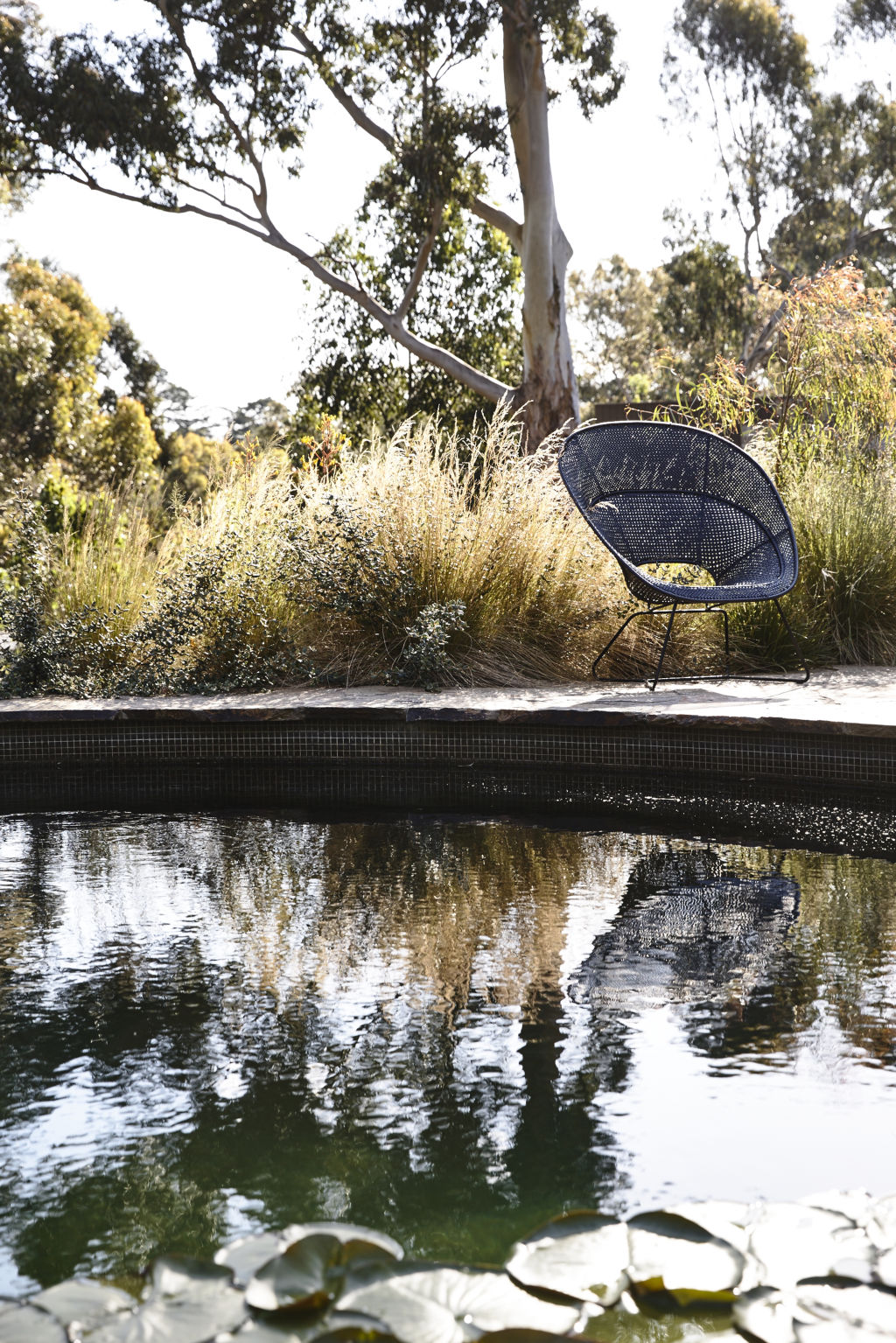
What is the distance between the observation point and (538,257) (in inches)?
384

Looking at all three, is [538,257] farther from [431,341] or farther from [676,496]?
[676,496]

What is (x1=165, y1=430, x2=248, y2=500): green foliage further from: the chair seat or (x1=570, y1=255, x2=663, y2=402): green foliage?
the chair seat

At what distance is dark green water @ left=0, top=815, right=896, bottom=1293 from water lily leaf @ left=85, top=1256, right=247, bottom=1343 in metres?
0.10

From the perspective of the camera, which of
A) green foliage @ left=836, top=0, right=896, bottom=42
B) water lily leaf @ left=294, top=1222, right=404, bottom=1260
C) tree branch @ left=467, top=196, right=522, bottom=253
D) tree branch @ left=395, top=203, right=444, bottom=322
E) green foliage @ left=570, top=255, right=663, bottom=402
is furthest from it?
Answer: green foliage @ left=570, top=255, right=663, bottom=402

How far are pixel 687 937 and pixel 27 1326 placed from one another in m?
1.42

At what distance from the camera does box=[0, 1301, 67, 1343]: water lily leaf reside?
948 mm

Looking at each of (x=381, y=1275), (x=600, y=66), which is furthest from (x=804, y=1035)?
(x=600, y=66)

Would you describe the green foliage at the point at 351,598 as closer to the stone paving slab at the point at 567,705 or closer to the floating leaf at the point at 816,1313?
the stone paving slab at the point at 567,705

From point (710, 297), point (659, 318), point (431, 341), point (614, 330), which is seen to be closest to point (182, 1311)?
point (431, 341)

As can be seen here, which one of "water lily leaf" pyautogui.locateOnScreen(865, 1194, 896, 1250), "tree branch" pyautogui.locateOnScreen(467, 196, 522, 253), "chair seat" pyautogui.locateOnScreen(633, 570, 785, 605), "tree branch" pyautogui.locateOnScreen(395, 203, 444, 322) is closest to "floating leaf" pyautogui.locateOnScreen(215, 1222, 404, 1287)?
"water lily leaf" pyautogui.locateOnScreen(865, 1194, 896, 1250)

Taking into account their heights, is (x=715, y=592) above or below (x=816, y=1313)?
above

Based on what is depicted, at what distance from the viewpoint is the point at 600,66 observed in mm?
9781

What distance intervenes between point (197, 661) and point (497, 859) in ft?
7.86

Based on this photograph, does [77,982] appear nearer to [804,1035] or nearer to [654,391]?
[804,1035]
